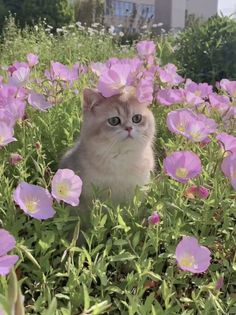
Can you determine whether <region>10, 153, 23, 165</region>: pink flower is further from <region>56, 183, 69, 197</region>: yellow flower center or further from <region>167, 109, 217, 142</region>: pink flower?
<region>167, 109, 217, 142</region>: pink flower

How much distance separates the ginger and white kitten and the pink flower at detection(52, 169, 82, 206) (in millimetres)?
626

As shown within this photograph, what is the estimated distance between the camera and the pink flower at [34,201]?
54.3 inches

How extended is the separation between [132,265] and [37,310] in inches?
12.4

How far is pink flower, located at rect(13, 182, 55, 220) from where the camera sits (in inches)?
54.3

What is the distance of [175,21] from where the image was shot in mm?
32500

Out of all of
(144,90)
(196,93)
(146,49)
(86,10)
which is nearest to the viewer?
(144,90)

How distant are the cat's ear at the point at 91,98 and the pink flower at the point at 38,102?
0.52 feet

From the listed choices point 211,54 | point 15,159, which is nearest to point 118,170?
point 15,159

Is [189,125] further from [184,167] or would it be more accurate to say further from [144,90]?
[144,90]

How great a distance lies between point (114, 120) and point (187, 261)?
1050 mm

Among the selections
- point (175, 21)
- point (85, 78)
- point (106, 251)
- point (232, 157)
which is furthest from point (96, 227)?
point (175, 21)

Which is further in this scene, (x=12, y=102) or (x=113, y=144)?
(x=113, y=144)

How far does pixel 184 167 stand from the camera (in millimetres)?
1534

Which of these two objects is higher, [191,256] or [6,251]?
[6,251]
